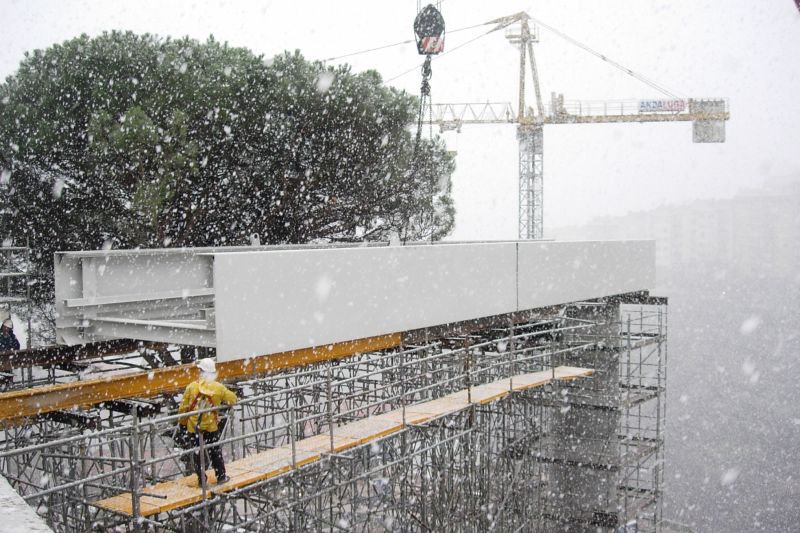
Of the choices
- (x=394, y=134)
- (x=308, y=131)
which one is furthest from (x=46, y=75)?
(x=394, y=134)

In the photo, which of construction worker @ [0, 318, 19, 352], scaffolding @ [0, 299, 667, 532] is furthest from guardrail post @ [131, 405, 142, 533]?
construction worker @ [0, 318, 19, 352]

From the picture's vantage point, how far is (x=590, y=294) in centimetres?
1403

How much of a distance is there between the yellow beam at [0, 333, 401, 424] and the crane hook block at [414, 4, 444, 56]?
573 inches

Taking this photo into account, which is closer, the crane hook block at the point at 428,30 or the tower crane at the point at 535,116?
the crane hook block at the point at 428,30

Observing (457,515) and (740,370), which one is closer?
(457,515)

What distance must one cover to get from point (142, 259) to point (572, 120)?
5538 cm

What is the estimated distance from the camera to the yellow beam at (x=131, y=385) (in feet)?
25.1

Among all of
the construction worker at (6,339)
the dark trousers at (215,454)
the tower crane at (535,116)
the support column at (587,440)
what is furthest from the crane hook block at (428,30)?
the tower crane at (535,116)

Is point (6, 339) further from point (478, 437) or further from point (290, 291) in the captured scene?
point (478, 437)

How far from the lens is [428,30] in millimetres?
21859

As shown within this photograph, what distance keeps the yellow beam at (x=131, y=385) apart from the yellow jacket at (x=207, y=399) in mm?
1669

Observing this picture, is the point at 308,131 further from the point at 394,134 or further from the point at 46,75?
the point at 46,75

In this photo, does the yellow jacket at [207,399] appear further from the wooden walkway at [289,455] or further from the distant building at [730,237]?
the distant building at [730,237]

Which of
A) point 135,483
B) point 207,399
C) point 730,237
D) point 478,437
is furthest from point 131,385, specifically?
point 730,237
